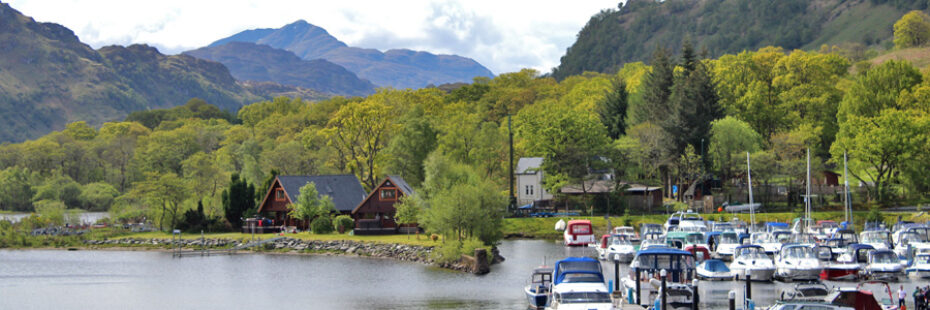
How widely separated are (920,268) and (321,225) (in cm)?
4924

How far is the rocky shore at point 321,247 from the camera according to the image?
65000mm

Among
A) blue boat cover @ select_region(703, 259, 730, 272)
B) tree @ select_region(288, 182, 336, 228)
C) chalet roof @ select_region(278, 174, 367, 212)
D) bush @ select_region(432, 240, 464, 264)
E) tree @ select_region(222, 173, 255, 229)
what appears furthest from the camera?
tree @ select_region(222, 173, 255, 229)

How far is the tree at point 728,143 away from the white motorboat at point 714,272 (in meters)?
47.0

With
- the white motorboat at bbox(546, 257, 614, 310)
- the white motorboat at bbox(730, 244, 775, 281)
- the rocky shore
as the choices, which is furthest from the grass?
the white motorboat at bbox(546, 257, 614, 310)

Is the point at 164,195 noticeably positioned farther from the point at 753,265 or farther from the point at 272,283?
the point at 753,265

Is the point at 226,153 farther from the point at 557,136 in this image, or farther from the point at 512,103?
the point at 557,136

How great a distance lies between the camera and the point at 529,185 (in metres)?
102

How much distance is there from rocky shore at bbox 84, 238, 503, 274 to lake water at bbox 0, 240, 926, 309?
4.97 ft

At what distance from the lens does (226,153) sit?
140625 millimetres

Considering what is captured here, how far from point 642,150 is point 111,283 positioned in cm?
5522

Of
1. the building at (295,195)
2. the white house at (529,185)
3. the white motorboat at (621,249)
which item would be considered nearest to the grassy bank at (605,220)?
the building at (295,195)

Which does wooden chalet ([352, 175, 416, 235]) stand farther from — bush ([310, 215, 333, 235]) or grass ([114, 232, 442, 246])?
grass ([114, 232, 442, 246])

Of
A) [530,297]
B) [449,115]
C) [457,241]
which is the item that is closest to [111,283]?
[457,241]

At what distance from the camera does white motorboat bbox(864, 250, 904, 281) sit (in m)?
46.6
